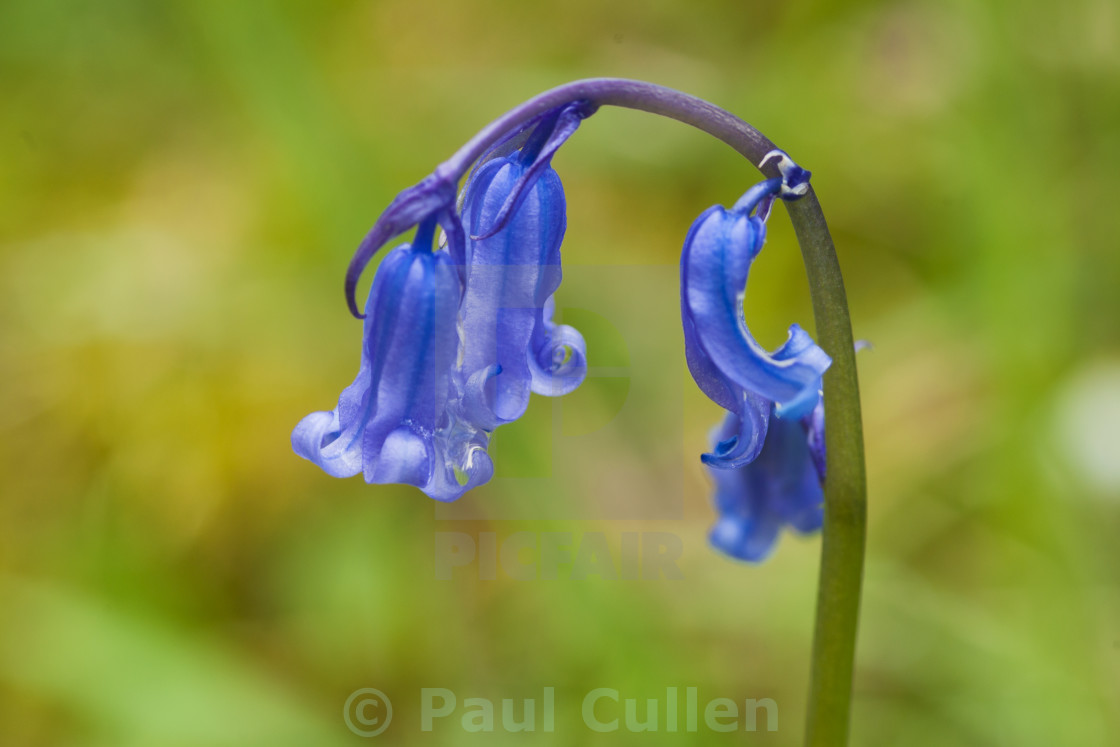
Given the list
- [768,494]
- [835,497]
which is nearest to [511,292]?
[835,497]

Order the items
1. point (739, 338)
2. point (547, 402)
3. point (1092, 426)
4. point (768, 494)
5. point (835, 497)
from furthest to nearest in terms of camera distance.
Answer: point (547, 402) → point (1092, 426) → point (768, 494) → point (835, 497) → point (739, 338)

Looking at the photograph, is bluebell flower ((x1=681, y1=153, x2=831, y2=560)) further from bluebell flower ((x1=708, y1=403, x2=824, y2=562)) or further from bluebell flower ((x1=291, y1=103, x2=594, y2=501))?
bluebell flower ((x1=708, y1=403, x2=824, y2=562))

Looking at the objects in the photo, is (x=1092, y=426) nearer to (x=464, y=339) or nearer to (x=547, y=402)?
(x=547, y=402)

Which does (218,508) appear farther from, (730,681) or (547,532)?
(730,681)

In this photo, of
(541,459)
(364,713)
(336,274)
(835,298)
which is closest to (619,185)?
(336,274)

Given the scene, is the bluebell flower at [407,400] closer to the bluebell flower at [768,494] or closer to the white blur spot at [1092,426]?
the bluebell flower at [768,494]

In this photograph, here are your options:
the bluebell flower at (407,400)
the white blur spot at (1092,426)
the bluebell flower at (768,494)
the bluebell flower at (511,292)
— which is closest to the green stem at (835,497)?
the bluebell flower at (768,494)

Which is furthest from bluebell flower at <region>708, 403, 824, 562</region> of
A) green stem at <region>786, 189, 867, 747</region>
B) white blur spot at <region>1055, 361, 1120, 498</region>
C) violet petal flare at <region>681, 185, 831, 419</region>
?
white blur spot at <region>1055, 361, 1120, 498</region>
